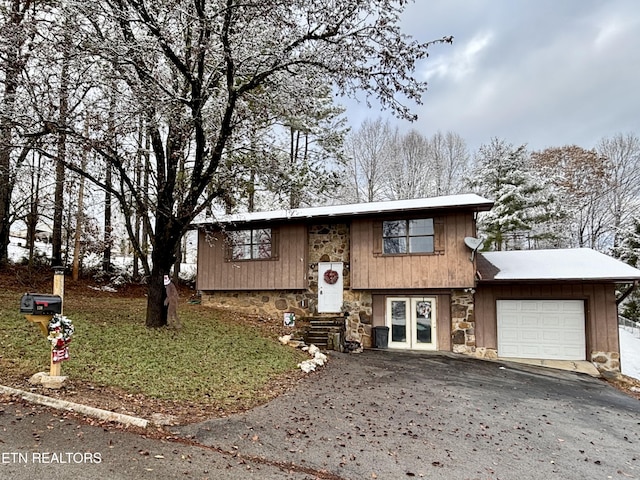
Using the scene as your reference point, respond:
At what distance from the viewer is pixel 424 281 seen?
10.8 meters

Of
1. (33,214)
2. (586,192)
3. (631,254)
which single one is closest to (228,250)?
(33,214)

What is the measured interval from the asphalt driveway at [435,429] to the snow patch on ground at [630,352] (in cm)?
452

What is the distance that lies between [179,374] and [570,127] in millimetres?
24594

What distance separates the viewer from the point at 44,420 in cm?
390

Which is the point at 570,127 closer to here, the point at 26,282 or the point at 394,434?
the point at 394,434

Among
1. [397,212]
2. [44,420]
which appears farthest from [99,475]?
[397,212]

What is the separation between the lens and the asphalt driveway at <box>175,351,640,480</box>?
12.7ft

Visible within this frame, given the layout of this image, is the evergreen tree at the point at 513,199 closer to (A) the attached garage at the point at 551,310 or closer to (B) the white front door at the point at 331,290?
(A) the attached garage at the point at 551,310

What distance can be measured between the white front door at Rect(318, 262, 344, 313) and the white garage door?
4363mm

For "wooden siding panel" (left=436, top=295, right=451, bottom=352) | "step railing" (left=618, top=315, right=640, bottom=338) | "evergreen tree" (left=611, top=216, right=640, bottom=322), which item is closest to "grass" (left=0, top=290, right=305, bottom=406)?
"wooden siding panel" (left=436, top=295, right=451, bottom=352)

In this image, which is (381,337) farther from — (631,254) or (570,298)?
(631,254)

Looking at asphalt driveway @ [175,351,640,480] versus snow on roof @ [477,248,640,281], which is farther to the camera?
snow on roof @ [477,248,640,281]

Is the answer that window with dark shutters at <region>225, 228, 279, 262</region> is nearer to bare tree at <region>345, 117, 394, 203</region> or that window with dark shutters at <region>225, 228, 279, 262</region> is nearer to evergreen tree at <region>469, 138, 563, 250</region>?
bare tree at <region>345, 117, 394, 203</region>

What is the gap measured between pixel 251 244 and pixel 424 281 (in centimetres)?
539
